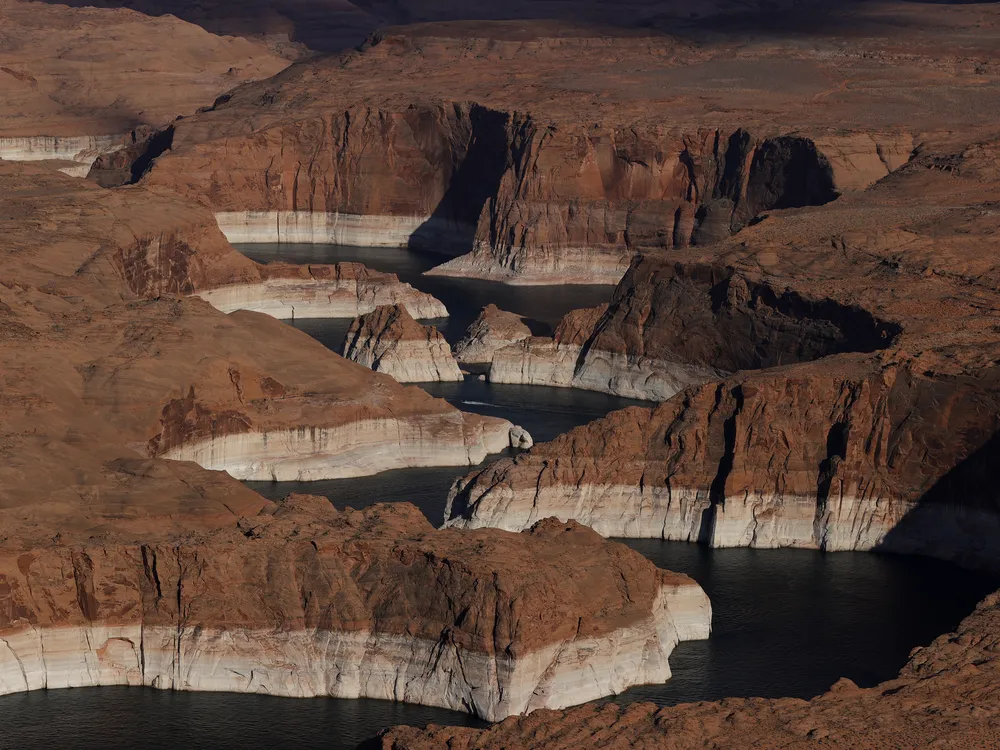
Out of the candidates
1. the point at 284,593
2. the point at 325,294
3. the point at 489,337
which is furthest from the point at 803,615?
the point at 325,294

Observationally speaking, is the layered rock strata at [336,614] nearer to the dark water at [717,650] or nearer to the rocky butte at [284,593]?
the rocky butte at [284,593]

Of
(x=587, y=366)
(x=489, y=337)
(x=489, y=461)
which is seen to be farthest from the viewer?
(x=489, y=337)

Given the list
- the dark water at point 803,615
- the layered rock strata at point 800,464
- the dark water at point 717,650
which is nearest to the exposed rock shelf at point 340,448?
the dark water at point 717,650

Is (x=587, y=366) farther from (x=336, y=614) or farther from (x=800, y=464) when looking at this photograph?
(x=336, y=614)

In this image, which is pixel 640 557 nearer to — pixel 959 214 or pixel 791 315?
pixel 791 315

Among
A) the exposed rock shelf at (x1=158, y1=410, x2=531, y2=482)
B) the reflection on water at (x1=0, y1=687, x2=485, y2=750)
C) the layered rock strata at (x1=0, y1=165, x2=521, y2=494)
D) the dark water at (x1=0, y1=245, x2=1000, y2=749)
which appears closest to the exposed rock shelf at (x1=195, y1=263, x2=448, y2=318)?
the layered rock strata at (x1=0, y1=165, x2=521, y2=494)

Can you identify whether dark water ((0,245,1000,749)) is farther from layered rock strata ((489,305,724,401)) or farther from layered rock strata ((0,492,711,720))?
layered rock strata ((489,305,724,401))

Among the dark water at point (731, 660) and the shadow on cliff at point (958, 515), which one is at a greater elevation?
the shadow on cliff at point (958, 515)
